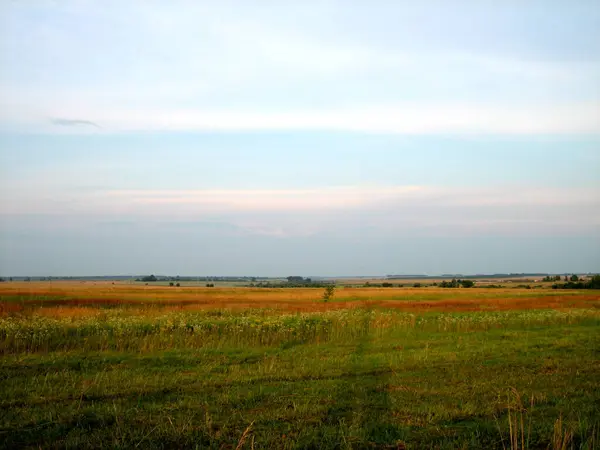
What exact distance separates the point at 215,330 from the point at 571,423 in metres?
14.6

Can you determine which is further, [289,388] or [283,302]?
[283,302]

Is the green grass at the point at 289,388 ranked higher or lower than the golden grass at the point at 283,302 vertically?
higher

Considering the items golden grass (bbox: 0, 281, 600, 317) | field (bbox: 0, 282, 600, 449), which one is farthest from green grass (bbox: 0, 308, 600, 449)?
golden grass (bbox: 0, 281, 600, 317)

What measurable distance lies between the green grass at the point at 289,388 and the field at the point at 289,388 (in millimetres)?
38

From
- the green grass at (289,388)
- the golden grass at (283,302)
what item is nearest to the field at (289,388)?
the green grass at (289,388)

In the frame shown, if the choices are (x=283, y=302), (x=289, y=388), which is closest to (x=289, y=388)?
(x=289, y=388)

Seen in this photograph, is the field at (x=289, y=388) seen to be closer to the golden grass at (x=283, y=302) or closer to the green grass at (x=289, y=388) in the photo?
the green grass at (x=289, y=388)

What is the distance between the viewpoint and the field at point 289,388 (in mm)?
7324

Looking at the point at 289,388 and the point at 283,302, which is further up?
the point at 289,388

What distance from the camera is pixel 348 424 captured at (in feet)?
26.2

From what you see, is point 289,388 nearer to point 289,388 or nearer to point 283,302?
point 289,388

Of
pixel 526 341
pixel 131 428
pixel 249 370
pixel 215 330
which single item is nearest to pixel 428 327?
pixel 526 341

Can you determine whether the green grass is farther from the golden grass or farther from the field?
the golden grass

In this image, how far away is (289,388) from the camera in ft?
34.3
